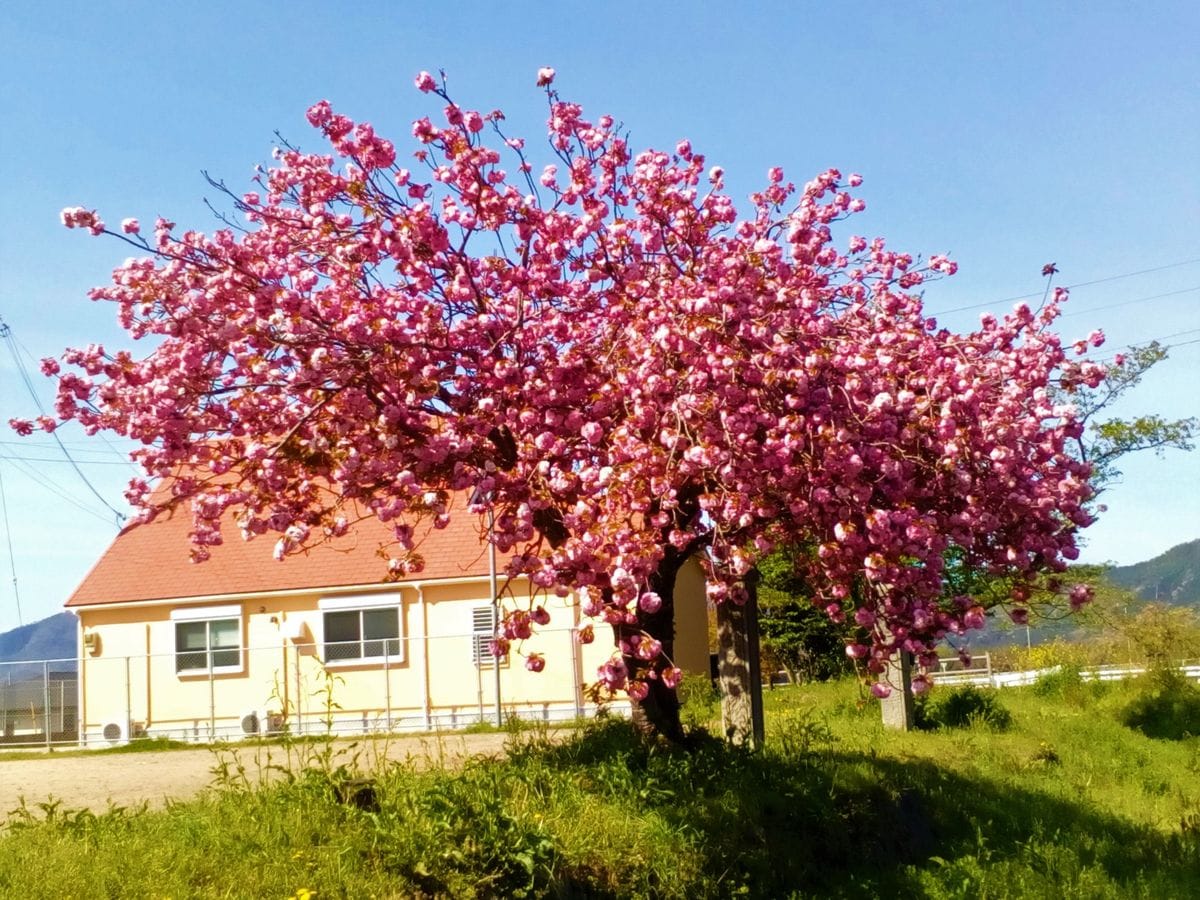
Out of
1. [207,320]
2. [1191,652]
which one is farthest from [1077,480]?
[1191,652]

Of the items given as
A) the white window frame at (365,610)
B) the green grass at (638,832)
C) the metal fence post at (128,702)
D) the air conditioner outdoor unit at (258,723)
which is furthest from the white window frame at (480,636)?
the green grass at (638,832)

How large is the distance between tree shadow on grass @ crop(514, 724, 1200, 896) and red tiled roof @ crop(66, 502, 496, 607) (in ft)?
55.2

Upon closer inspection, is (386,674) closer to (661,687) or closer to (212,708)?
(212,708)

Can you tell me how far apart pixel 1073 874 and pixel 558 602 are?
18.2 metres

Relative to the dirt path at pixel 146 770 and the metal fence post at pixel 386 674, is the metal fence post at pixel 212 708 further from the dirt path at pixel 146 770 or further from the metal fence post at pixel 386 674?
the metal fence post at pixel 386 674

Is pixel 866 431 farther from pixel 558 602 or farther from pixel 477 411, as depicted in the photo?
pixel 558 602

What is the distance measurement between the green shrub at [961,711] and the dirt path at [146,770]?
685cm

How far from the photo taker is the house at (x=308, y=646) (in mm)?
28297

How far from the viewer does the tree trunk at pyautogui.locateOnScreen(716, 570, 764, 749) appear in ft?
45.6

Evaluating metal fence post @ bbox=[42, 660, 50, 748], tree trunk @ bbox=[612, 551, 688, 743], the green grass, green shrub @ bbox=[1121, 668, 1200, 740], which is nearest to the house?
metal fence post @ bbox=[42, 660, 50, 748]

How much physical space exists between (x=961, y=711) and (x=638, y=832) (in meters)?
11.7

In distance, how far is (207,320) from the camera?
9.81 m

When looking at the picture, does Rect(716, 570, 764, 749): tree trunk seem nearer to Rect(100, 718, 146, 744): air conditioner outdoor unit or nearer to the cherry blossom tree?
the cherry blossom tree

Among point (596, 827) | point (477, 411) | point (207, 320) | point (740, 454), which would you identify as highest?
point (207, 320)
